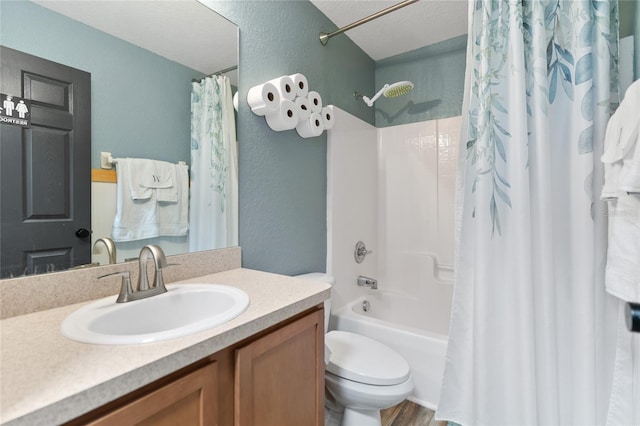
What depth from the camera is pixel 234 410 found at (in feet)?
2.23

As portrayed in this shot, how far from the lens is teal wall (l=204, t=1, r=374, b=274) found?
1369mm

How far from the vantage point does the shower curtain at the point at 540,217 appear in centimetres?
104

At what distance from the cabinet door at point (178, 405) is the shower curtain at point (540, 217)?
3.27ft

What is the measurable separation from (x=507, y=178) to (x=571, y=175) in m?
0.23

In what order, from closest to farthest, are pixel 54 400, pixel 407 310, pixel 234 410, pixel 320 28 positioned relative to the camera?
1. pixel 54 400
2. pixel 234 410
3. pixel 320 28
4. pixel 407 310

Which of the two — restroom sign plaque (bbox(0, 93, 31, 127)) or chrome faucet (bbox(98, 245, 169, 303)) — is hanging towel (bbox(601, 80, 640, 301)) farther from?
restroom sign plaque (bbox(0, 93, 31, 127))

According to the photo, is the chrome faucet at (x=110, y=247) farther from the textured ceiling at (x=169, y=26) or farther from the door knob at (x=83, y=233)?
the textured ceiling at (x=169, y=26)

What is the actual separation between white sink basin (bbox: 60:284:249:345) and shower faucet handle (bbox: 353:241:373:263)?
134 cm

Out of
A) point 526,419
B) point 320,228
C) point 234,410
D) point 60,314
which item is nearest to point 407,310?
point 320,228

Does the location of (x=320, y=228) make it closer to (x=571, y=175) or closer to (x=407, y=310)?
(x=407, y=310)

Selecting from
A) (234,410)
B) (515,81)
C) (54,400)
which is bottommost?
(234,410)

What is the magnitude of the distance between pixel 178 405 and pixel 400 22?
2352mm

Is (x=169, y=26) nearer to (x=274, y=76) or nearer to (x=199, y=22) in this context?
(x=199, y=22)

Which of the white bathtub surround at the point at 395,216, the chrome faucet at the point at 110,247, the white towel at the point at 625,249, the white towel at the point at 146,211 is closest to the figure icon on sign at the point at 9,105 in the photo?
the white towel at the point at 146,211
